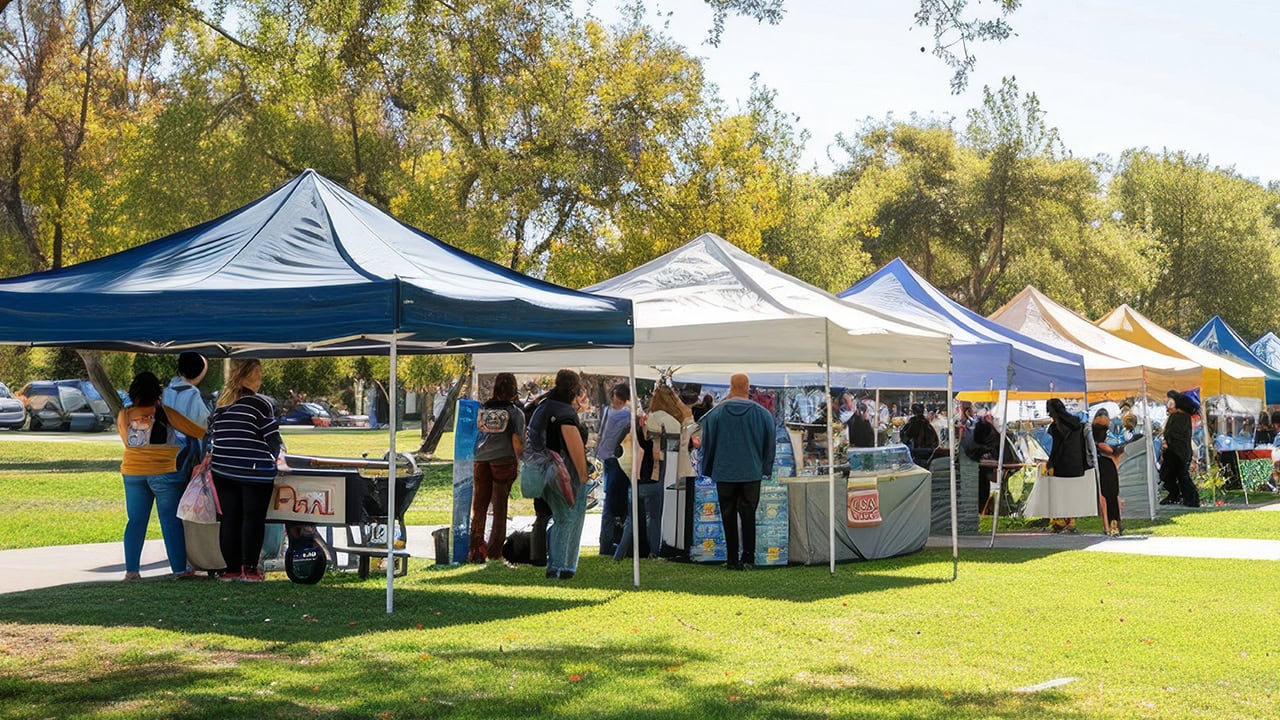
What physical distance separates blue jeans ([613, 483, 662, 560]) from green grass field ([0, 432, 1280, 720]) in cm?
77

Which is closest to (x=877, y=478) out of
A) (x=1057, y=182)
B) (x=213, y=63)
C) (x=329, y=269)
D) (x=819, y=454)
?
(x=819, y=454)

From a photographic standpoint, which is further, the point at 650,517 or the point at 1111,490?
the point at 1111,490

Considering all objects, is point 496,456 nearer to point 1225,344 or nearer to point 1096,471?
point 1096,471

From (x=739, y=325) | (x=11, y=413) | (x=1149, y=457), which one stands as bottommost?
(x=1149, y=457)

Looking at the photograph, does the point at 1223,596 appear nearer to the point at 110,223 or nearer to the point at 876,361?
the point at 876,361

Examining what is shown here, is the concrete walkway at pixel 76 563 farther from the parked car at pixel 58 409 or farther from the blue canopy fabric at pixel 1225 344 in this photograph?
the parked car at pixel 58 409

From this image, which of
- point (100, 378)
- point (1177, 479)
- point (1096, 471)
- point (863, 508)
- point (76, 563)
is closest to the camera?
point (76, 563)

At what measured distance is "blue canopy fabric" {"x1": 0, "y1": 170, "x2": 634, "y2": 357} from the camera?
30.9ft

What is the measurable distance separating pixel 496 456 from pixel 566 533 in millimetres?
1135

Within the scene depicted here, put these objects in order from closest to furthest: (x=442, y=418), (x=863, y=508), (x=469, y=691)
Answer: (x=469, y=691), (x=863, y=508), (x=442, y=418)

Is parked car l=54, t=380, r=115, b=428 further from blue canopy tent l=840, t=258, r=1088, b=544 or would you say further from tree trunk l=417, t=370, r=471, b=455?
blue canopy tent l=840, t=258, r=1088, b=544

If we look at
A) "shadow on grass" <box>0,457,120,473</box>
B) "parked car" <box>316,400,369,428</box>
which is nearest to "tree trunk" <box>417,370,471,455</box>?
"shadow on grass" <box>0,457,120,473</box>

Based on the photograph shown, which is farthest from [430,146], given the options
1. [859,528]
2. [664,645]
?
[664,645]

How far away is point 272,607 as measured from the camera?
978 cm
